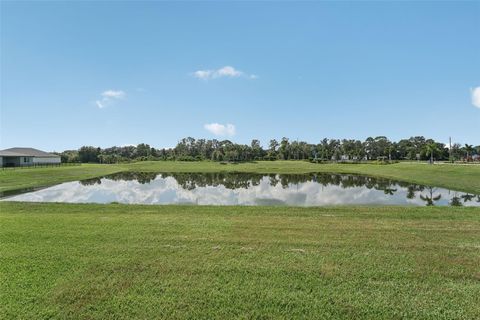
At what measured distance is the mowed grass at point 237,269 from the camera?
442cm

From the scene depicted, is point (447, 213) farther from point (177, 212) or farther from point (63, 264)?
point (63, 264)

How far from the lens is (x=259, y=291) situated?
4848 mm

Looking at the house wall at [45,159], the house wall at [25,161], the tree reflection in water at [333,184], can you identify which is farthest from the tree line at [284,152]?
the tree reflection in water at [333,184]

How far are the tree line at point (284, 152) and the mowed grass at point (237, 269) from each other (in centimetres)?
9031

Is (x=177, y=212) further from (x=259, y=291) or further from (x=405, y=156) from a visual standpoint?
(x=405, y=156)

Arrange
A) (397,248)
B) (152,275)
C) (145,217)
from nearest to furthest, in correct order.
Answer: (152,275) → (397,248) → (145,217)

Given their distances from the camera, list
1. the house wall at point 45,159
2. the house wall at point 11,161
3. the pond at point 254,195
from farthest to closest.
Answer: the house wall at point 45,159 < the house wall at point 11,161 < the pond at point 254,195

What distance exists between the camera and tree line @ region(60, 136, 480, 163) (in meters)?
97.1

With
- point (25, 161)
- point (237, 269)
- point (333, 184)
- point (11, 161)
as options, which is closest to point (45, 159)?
point (25, 161)

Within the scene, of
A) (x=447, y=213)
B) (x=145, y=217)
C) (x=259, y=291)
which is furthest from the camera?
(x=447, y=213)

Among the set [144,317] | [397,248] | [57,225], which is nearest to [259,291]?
[144,317]

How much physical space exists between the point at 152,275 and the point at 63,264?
6.68ft

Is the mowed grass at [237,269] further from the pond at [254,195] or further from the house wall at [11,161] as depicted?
the house wall at [11,161]

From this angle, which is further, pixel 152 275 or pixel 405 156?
pixel 405 156
